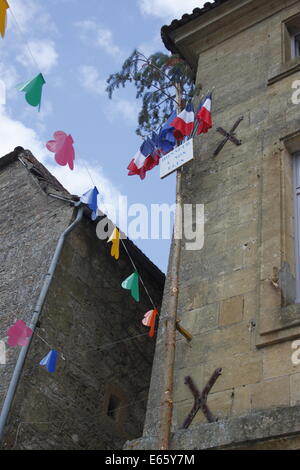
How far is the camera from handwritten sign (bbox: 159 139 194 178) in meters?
6.73

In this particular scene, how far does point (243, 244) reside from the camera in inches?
242

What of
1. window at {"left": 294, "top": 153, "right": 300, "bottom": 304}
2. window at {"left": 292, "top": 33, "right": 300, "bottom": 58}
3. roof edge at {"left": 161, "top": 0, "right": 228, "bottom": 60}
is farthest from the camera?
roof edge at {"left": 161, "top": 0, "right": 228, "bottom": 60}

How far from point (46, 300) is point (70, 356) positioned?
0.68 metres

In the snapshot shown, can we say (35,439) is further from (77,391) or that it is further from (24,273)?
(24,273)

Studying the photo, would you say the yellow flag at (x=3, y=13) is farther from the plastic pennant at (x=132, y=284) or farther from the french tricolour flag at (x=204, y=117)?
the plastic pennant at (x=132, y=284)

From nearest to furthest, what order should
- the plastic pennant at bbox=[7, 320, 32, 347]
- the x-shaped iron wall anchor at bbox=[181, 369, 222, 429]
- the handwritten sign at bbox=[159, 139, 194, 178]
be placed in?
the x-shaped iron wall anchor at bbox=[181, 369, 222, 429]
the handwritten sign at bbox=[159, 139, 194, 178]
the plastic pennant at bbox=[7, 320, 32, 347]

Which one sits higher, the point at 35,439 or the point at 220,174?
the point at 220,174

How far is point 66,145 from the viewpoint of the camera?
7.42 m

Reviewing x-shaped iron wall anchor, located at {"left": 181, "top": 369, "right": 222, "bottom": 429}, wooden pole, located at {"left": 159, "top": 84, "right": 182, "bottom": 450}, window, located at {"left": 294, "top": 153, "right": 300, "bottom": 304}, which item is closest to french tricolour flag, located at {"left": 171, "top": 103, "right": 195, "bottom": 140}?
wooden pole, located at {"left": 159, "top": 84, "right": 182, "bottom": 450}

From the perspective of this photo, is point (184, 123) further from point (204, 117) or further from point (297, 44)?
point (297, 44)

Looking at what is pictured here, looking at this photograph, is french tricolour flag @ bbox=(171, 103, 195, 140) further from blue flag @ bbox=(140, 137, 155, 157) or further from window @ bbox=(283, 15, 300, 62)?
window @ bbox=(283, 15, 300, 62)

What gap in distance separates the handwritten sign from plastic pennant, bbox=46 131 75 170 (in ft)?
3.41
